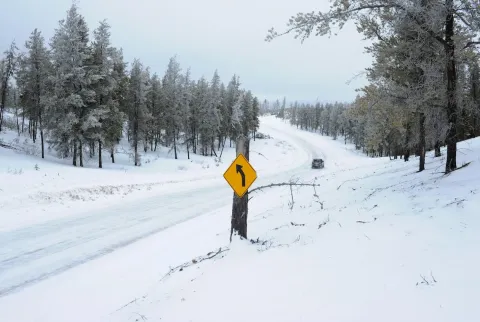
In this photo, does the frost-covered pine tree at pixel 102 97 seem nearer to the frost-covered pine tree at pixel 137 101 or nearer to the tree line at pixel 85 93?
the tree line at pixel 85 93

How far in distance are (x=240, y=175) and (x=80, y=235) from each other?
731cm

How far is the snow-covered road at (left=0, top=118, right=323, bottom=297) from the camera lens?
8359mm

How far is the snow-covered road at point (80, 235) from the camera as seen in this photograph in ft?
27.4

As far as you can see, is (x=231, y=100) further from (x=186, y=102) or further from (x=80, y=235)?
(x=80, y=235)

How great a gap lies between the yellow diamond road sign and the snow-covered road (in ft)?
17.3

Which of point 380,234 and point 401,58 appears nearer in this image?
point 380,234

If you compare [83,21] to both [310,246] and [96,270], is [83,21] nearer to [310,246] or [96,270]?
[96,270]

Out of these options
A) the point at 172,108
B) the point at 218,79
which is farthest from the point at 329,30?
the point at 218,79

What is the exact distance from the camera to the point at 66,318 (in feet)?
19.9

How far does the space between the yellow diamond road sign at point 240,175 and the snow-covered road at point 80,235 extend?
17.3 ft

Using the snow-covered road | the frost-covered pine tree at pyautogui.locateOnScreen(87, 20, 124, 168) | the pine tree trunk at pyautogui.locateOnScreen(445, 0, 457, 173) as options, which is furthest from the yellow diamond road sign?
the frost-covered pine tree at pyautogui.locateOnScreen(87, 20, 124, 168)

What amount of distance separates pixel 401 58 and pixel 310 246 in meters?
10.1

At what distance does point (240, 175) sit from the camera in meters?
6.54

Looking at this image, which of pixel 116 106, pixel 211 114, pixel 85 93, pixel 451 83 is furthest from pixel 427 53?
pixel 211 114
